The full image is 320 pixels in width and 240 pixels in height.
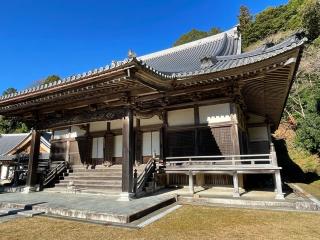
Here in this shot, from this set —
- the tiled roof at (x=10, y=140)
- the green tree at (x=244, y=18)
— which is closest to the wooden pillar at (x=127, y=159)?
the tiled roof at (x=10, y=140)

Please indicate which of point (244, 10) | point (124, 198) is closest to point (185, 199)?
point (124, 198)

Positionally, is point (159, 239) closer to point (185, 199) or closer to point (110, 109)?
point (185, 199)

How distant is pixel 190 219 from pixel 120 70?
457cm

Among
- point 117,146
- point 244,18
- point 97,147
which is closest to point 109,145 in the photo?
point 117,146

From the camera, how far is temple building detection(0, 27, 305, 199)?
838 centimetres

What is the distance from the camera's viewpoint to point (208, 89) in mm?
10711

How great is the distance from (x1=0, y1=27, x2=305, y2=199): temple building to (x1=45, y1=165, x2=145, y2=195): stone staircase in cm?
21

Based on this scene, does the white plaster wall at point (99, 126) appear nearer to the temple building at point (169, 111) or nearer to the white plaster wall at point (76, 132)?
the temple building at point (169, 111)

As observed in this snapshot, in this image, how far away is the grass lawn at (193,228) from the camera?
4.83 m

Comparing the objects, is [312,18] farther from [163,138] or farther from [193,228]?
[193,228]

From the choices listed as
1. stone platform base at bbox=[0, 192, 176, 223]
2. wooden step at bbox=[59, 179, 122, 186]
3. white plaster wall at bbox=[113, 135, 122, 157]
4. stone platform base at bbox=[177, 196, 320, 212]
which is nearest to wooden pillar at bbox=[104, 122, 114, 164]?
white plaster wall at bbox=[113, 135, 122, 157]

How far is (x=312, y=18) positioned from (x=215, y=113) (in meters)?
34.1

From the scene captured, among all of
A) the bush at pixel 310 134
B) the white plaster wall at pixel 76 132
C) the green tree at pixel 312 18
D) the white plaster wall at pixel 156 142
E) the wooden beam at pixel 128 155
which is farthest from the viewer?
the green tree at pixel 312 18

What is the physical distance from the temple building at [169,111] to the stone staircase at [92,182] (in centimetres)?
21
